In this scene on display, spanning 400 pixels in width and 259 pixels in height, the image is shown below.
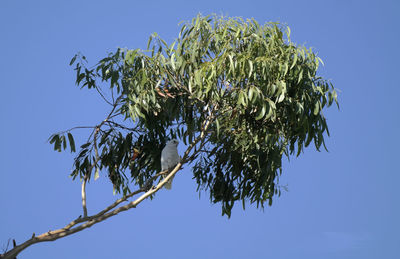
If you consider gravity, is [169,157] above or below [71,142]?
below

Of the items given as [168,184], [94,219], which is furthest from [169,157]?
[94,219]

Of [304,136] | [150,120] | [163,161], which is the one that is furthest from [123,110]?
[304,136]

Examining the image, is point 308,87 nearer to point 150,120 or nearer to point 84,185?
point 150,120

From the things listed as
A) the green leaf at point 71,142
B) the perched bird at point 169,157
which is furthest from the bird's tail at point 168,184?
the green leaf at point 71,142

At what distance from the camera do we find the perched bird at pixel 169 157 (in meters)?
7.31

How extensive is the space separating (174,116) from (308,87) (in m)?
1.60

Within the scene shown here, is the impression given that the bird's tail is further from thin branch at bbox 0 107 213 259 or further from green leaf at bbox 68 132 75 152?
green leaf at bbox 68 132 75 152

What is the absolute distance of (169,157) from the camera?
731cm

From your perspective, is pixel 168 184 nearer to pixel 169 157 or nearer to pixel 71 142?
pixel 169 157

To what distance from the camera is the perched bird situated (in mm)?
7312

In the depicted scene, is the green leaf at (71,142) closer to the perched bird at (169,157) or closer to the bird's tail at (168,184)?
the perched bird at (169,157)

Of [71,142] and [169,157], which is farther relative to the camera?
[71,142]

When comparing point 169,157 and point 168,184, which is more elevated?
point 169,157

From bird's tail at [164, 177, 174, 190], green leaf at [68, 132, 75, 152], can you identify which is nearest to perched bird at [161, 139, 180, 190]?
bird's tail at [164, 177, 174, 190]
